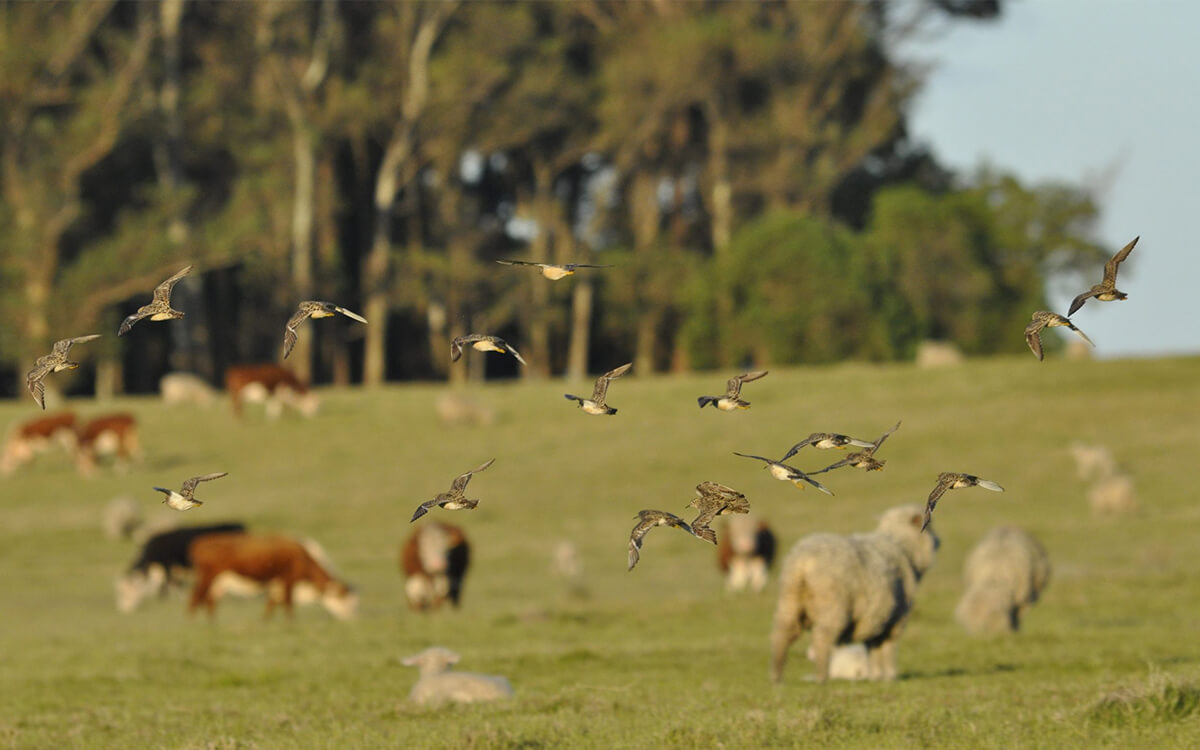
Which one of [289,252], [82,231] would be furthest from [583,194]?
[82,231]

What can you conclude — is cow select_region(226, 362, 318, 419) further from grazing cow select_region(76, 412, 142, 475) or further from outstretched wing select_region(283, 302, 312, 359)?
outstretched wing select_region(283, 302, 312, 359)

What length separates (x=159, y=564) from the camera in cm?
2862

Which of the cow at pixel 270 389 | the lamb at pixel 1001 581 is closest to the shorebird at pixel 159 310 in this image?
the lamb at pixel 1001 581

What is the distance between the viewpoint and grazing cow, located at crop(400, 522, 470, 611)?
25.7 metres

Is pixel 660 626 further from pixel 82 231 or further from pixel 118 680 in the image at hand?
pixel 82 231

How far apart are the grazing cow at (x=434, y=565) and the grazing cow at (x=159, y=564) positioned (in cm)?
385

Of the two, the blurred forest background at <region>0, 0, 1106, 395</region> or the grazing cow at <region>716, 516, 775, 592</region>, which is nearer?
the grazing cow at <region>716, 516, 775, 592</region>

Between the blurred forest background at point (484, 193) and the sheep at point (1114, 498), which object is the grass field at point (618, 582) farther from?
the blurred forest background at point (484, 193)

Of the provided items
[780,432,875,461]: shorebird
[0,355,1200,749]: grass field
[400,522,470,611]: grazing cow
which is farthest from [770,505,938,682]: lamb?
[400,522,470,611]: grazing cow

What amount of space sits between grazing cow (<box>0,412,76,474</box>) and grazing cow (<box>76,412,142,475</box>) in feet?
1.72

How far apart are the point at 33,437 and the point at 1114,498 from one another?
2798 centimetres

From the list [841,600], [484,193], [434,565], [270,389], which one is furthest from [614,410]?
[484,193]

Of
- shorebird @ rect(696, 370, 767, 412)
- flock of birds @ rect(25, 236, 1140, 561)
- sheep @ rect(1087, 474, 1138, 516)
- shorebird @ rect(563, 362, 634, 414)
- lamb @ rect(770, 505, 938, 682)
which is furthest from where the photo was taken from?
sheep @ rect(1087, 474, 1138, 516)

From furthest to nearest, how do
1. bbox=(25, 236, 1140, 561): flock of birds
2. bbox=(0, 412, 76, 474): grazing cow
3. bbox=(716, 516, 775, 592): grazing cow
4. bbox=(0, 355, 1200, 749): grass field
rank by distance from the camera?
bbox=(0, 412, 76, 474): grazing cow → bbox=(716, 516, 775, 592): grazing cow → bbox=(0, 355, 1200, 749): grass field → bbox=(25, 236, 1140, 561): flock of birds
